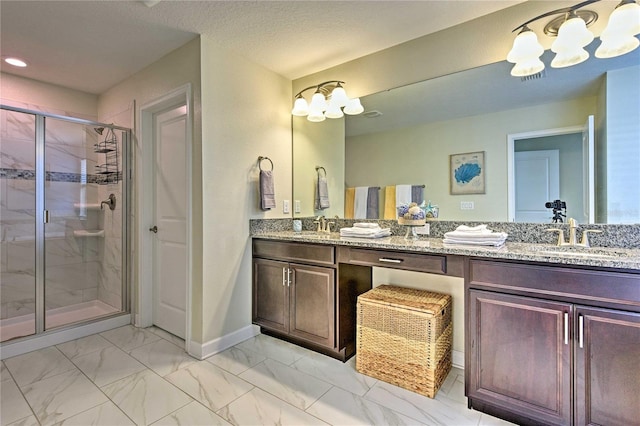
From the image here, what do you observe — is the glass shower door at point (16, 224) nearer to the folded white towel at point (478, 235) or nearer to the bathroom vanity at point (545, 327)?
the bathroom vanity at point (545, 327)

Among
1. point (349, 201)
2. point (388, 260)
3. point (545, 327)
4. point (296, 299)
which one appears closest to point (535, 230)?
point (545, 327)

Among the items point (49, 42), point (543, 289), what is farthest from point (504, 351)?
point (49, 42)

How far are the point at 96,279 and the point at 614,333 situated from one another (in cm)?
418

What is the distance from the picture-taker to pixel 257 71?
9.00ft

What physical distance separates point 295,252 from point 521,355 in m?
1.53

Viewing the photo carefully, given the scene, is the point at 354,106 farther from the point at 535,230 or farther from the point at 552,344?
the point at 552,344

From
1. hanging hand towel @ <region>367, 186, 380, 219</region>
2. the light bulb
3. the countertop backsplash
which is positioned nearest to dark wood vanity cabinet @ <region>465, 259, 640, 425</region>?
the countertop backsplash

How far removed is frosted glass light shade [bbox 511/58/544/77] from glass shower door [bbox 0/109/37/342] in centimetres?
385

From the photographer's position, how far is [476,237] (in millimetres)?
1817

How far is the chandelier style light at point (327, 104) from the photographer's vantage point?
2.61m

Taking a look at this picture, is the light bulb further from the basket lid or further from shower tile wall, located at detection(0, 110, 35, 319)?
shower tile wall, located at detection(0, 110, 35, 319)

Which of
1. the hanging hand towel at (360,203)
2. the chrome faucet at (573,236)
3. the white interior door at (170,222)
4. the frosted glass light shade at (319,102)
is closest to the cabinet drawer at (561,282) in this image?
the chrome faucet at (573,236)

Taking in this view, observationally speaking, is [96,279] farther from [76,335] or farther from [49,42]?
[49,42]

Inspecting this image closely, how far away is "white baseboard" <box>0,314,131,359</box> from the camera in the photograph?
235cm
